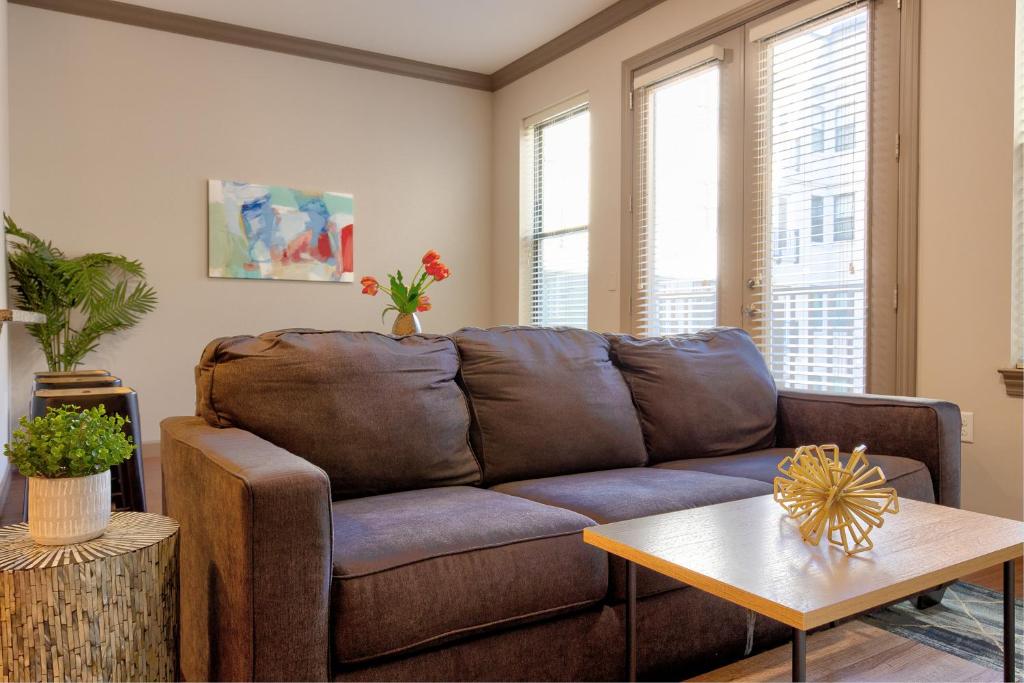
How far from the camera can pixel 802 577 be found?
1073mm

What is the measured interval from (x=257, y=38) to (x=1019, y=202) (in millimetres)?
4413

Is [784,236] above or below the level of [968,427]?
above

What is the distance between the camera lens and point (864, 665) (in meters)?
1.43

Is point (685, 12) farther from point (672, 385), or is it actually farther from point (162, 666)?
point (162, 666)

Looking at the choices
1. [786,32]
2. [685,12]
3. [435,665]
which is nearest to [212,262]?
[685,12]

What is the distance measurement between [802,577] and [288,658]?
0.82m

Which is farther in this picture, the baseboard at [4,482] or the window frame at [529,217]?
the window frame at [529,217]

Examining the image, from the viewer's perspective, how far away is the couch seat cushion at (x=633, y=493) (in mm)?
1588

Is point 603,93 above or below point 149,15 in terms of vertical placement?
below

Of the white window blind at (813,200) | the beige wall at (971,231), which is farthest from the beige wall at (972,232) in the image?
the white window blind at (813,200)

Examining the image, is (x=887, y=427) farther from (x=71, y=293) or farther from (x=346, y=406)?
(x=71, y=293)

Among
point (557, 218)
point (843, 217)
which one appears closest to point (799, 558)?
point (843, 217)

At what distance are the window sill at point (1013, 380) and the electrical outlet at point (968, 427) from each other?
17 cm

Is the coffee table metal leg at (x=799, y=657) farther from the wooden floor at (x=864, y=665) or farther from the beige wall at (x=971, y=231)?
the beige wall at (x=971, y=231)
